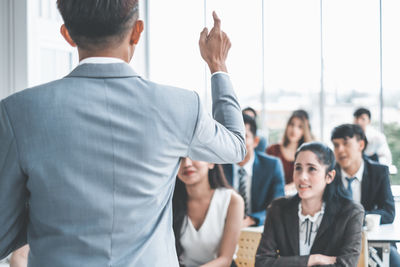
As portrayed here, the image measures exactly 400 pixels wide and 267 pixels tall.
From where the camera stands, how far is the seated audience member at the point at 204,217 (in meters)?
2.42

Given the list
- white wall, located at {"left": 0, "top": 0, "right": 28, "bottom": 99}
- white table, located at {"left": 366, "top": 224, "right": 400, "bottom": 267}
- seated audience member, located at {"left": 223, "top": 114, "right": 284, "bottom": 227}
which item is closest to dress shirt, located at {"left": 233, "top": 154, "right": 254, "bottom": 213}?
seated audience member, located at {"left": 223, "top": 114, "right": 284, "bottom": 227}

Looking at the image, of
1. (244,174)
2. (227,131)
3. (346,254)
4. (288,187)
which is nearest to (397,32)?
(288,187)

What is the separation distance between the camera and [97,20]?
2.83 feet

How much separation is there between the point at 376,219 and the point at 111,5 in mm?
2629

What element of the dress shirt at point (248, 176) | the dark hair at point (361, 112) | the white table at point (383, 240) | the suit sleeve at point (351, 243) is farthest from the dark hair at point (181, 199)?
the dark hair at point (361, 112)

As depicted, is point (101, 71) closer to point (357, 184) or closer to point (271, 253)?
point (271, 253)

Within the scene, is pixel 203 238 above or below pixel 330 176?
below

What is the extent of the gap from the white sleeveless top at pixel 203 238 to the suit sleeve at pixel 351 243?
63cm

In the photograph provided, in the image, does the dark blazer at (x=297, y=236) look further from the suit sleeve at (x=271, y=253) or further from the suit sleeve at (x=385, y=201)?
the suit sleeve at (x=385, y=201)

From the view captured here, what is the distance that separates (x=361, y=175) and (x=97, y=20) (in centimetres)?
304

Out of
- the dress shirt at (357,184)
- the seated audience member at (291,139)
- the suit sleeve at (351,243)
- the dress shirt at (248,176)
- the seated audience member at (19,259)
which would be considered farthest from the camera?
the seated audience member at (291,139)

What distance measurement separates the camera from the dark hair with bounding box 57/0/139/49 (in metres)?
0.86

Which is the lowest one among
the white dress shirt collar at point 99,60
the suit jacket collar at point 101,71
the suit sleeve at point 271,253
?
the suit sleeve at point 271,253

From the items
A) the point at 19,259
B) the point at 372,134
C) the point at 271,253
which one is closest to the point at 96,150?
the point at 19,259
